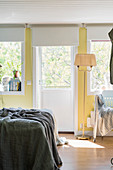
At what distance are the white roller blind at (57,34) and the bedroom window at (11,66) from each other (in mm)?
533

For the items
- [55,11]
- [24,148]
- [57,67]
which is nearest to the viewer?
[24,148]

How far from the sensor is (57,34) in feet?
18.4

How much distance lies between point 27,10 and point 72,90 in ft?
7.38

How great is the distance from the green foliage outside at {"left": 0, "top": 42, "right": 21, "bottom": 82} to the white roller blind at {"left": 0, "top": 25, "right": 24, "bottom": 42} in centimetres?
19

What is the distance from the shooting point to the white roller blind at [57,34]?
5594 millimetres

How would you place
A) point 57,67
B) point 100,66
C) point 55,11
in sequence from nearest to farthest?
point 55,11, point 100,66, point 57,67

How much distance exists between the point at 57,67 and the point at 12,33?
1.33 meters

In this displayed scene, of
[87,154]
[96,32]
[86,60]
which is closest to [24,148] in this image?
[87,154]

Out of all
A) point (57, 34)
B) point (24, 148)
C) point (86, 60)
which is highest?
point (57, 34)

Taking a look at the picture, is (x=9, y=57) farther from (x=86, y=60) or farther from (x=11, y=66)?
(x=86, y=60)

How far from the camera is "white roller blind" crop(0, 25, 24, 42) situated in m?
5.64

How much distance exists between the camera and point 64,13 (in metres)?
4.69

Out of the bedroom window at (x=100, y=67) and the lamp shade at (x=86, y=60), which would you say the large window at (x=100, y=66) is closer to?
the bedroom window at (x=100, y=67)

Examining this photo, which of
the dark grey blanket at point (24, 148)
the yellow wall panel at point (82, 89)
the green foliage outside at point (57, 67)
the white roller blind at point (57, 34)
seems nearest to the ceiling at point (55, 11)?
the white roller blind at point (57, 34)
